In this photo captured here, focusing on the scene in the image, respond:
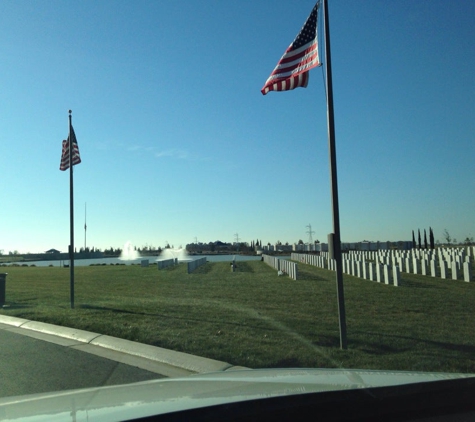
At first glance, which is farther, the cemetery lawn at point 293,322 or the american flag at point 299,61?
the american flag at point 299,61

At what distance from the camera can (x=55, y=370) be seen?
7059 millimetres

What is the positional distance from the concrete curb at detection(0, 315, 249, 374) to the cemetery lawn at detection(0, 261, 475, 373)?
0.98ft

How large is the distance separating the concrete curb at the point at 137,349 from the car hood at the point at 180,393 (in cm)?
264

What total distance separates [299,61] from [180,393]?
6.63 meters

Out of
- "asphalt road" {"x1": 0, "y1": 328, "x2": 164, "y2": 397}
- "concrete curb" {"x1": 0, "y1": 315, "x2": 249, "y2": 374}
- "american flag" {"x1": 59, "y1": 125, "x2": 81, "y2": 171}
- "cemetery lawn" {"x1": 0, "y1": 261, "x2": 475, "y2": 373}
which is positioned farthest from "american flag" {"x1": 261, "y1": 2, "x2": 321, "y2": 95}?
"american flag" {"x1": 59, "y1": 125, "x2": 81, "y2": 171}

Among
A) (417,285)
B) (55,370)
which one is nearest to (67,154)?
(55,370)

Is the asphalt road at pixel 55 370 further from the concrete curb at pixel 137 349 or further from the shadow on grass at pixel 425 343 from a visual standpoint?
the shadow on grass at pixel 425 343

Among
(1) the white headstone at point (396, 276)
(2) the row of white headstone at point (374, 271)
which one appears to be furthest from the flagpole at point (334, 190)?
(1) the white headstone at point (396, 276)

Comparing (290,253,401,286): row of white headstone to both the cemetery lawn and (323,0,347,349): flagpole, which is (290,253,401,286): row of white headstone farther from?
(323,0,347,349): flagpole

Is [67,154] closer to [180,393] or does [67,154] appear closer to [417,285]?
[417,285]

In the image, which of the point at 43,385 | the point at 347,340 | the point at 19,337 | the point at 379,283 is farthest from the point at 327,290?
the point at 43,385

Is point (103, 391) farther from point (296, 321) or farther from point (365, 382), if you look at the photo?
point (296, 321)

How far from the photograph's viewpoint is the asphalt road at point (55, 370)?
624 cm

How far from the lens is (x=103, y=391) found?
396cm
